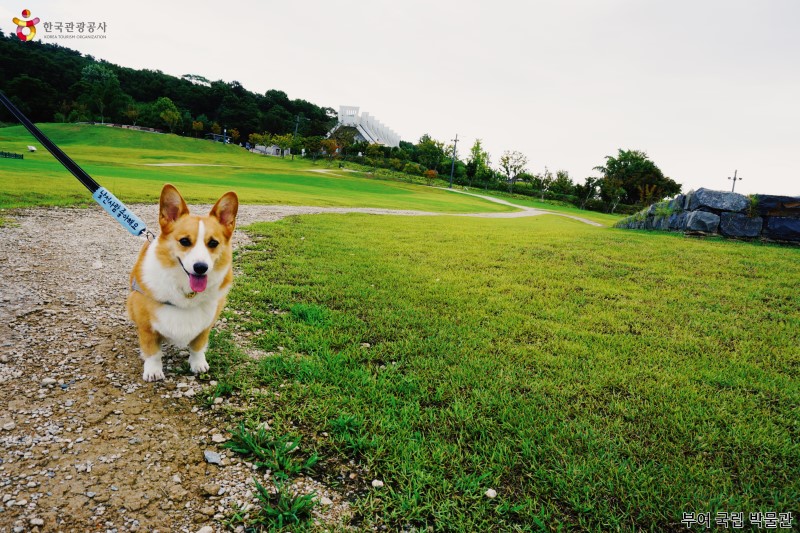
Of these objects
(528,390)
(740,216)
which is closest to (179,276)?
(528,390)

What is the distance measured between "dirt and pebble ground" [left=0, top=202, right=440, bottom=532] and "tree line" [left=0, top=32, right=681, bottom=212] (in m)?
53.5

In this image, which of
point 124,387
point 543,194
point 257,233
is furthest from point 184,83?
point 124,387

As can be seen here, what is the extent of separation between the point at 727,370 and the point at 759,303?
2529mm

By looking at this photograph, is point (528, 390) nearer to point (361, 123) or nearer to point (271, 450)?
point (271, 450)

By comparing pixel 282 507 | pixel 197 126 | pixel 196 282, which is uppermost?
pixel 197 126

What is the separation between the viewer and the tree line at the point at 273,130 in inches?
2258

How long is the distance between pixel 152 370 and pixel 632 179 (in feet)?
229

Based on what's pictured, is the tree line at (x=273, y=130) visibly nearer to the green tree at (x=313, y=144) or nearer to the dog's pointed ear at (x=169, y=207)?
the green tree at (x=313, y=144)

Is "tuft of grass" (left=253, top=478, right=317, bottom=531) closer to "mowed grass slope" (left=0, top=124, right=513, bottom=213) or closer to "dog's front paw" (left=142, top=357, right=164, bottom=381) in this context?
"dog's front paw" (left=142, top=357, right=164, bottom=381)

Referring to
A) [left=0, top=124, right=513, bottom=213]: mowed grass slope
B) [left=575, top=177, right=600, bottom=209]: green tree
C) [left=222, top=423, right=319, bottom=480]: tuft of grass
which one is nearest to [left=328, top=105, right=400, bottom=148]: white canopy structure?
[left=0, top=124, right=513, bottom=213]: mowed grass slope

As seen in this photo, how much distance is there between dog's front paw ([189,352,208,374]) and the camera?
2.86 meters

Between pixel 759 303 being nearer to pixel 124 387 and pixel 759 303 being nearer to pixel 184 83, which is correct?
pixel 124 387

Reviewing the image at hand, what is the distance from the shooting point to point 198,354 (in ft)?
9.42

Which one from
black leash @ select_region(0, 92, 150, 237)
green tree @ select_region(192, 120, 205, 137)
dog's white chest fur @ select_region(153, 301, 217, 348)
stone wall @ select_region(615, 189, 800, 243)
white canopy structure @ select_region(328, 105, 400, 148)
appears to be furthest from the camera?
white canopy structure @ select_region(328, 105, 400, 148)
